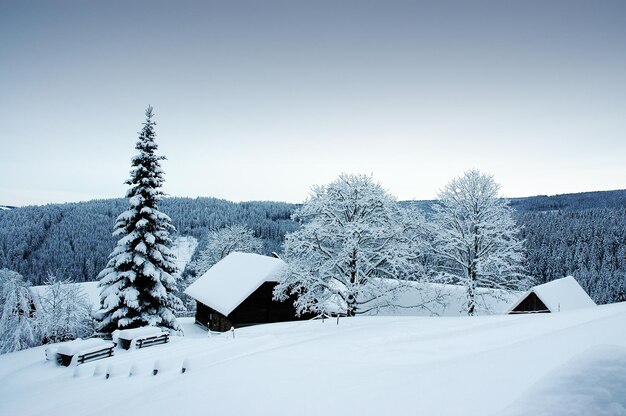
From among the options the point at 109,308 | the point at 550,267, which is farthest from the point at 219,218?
the point at 109,308

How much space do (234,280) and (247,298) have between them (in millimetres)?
3185

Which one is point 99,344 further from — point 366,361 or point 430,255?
point 430,255

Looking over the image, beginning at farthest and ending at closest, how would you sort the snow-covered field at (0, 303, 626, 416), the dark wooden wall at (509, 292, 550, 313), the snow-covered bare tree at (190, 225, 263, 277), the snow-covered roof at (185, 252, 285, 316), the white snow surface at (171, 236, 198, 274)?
the white snow surface at (171, 236, 198, 274)
the snow-covered bare tree at (190, 225, 263, 277)
the snow-covered roof at (185, 252, 285, 316)
the dark wooden wall at (509, 292, 550, 313)
the snow-covered field at (0, 303, 626, 416)

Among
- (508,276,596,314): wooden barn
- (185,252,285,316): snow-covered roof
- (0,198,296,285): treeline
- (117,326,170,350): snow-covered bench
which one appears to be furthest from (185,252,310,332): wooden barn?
(0,198,296,285): treeline

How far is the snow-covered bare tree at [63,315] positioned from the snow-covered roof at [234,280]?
8959mm

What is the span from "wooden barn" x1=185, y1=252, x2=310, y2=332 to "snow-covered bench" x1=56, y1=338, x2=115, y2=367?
1105 centimetres

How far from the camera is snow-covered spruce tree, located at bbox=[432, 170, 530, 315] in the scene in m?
21.9

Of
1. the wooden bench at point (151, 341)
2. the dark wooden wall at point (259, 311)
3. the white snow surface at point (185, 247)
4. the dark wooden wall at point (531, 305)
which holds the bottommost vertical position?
the white snow surface at point (185, 247)

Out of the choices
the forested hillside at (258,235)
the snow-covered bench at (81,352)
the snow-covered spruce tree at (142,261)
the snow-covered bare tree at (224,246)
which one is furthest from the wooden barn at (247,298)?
the snow-covered bare tree at (224,246)

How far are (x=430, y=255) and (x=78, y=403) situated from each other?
21697mm

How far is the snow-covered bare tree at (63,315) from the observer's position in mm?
27516

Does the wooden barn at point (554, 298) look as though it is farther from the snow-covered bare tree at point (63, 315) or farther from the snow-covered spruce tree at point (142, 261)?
the snow-covered bare tree at point (63, 315)

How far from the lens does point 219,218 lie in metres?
170

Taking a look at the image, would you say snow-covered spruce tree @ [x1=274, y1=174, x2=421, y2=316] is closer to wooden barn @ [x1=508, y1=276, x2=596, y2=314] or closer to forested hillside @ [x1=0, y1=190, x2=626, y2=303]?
forested hillside @ [x1=0, y1=190, x2=626, y2=303]
